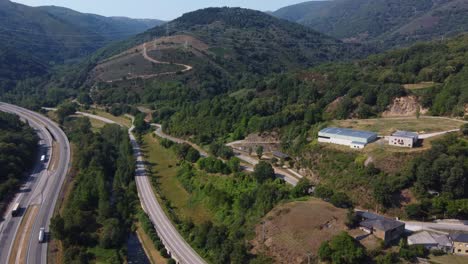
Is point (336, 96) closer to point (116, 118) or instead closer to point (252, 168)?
point (252, 168)

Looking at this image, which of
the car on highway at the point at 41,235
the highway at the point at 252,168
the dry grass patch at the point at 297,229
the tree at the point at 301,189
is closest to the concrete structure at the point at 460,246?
the dry grass patch at the point at 297,229

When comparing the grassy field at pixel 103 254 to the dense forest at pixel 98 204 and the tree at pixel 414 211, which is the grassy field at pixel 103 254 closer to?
the dense forest at pixel 98 204

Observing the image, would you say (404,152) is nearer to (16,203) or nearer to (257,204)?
(257,204)

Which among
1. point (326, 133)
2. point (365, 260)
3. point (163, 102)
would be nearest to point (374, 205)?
point (365, 260)

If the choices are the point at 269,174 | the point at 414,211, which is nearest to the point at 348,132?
the point at 269,174

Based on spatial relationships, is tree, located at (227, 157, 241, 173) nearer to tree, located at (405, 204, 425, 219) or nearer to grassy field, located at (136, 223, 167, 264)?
grassy field, located at (136, 223, 167, 264)

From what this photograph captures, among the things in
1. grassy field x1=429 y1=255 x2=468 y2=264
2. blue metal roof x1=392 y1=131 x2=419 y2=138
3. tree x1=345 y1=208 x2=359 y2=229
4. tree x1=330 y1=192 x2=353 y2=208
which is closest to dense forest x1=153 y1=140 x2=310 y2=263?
tree x1=330 y1=192 x2=353 y2=208
